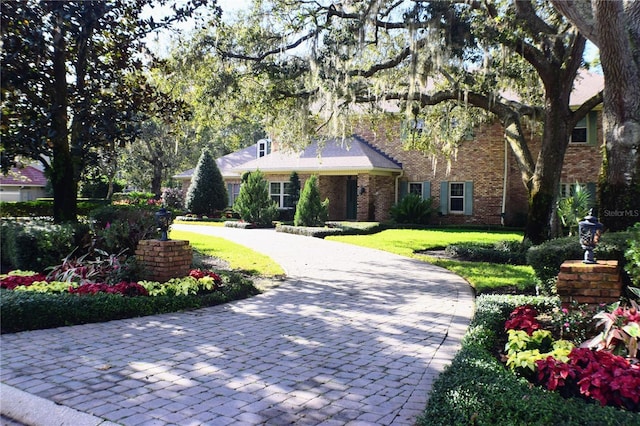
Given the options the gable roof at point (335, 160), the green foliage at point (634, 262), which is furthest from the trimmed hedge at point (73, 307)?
the gable roof at point (335, 160)

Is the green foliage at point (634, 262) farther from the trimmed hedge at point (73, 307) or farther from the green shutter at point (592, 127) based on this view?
the green shutter at point (592, 127)

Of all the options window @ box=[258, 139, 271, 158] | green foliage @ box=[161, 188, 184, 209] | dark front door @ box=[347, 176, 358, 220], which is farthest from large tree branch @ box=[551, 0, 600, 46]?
green foliage @ box=[161, 188, 184, 209]

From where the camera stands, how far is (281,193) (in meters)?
25.7

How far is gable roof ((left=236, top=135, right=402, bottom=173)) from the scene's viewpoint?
23.0 meters

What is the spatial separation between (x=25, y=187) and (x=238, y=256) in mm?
26170

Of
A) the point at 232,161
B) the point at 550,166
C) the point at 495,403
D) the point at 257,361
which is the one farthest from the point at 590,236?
the point at 232,161

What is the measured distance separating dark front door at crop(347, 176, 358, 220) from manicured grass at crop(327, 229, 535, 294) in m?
5.00

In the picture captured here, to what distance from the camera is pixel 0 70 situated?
7.88 metres

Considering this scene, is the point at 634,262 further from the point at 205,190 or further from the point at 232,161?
the point at 232,161

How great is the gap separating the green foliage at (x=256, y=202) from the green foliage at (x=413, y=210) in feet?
18.3

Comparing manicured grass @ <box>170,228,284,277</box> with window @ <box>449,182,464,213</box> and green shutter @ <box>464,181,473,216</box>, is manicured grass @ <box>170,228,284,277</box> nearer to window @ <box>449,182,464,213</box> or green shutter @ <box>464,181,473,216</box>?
window @ <box>449,182,464,213</box>

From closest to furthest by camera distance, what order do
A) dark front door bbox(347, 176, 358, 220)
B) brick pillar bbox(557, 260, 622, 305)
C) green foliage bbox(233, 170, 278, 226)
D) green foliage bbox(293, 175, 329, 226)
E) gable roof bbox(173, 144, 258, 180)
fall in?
brick pillar bbox(557, 260, 622, 305), green foliage bbox(293, 175, 329, 226), green foliage bbox(233, 170, 278, 226), dark front door bbox(347, 176, 358, 220), gable roof bbox(173, 144, 258, 180)

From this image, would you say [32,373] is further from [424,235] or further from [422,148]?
[422,148]

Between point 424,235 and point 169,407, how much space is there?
15.3 meters
